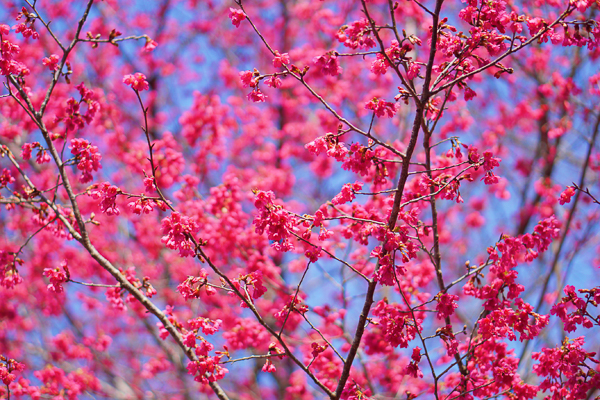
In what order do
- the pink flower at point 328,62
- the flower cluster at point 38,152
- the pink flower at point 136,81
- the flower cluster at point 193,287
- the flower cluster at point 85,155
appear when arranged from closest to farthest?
1. the flower cluster at point 193,287
2. the pink flower at point 328,62
3. the pink flower at point 136,81
4. the flower cluster at point 85,155
5. the flower cluster at point 38,152

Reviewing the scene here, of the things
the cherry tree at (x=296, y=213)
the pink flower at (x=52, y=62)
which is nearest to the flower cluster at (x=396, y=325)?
the cherry tree at (x=296, y=213)

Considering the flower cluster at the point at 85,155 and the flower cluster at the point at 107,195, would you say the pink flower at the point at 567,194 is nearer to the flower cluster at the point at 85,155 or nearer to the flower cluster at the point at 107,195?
the flower cluster at the point at 107,195

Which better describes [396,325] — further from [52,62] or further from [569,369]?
[52,62]

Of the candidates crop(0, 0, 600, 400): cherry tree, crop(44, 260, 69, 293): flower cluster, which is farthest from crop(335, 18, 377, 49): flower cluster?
crop(44, 260, 69, 293): flower cluster

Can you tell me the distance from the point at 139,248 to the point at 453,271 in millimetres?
7172

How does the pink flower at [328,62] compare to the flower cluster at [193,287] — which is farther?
the pink flower at [328,62]

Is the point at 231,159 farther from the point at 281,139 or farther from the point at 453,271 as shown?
the point at 453,271

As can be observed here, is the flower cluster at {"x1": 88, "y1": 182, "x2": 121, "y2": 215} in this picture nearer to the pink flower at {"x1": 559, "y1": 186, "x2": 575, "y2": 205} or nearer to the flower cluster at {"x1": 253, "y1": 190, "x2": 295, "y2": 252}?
the flower cluster at {"x1": 253, "y1": 190, "x2": 295, "y2": 252}

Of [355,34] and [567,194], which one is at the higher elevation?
[355,34]

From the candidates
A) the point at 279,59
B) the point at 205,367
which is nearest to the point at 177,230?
the point at 205,367

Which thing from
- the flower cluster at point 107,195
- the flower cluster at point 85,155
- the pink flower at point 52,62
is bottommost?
the flower cluster at point 107,195

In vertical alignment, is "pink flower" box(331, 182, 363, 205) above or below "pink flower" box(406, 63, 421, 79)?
below

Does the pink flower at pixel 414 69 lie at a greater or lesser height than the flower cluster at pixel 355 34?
lesser

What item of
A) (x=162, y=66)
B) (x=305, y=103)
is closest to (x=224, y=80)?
(x=162, y=66)
